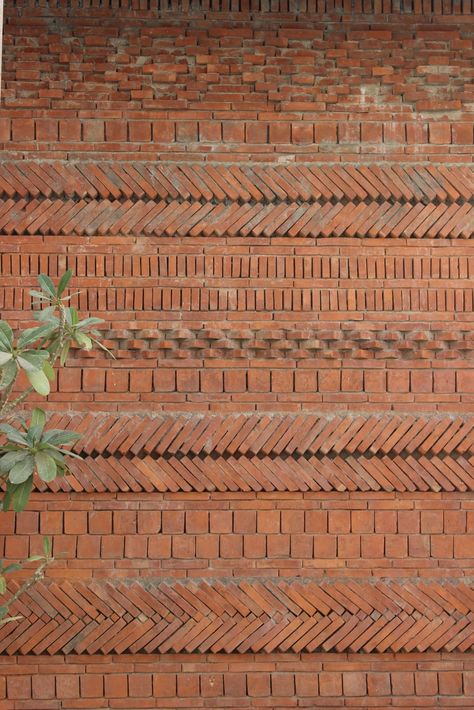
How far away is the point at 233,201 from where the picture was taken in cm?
604

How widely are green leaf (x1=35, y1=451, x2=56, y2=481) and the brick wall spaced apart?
114 centimetres

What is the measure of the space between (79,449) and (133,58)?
2657 mm

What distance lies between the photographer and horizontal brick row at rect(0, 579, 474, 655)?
18.7ft

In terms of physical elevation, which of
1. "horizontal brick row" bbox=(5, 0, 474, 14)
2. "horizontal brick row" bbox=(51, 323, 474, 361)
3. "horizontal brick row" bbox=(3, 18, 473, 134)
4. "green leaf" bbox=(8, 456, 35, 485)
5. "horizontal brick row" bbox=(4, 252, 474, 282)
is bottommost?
"green leaf" bbox=(8, 456, 35, 485)

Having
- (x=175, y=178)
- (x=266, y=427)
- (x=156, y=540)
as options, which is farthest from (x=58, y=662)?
(x=175, y=178)

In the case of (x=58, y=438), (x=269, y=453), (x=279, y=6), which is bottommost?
(x=269, y=453)

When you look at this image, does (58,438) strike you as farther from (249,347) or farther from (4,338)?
(249,347)

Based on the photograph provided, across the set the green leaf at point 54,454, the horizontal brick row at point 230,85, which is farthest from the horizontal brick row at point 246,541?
the horizontal brick row at point 230,85

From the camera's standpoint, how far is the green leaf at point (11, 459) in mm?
4676

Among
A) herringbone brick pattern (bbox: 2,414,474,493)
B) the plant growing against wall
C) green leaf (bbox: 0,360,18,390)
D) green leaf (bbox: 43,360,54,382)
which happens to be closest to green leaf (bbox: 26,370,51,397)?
the plant growing against wall

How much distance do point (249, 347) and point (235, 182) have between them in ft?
3.65

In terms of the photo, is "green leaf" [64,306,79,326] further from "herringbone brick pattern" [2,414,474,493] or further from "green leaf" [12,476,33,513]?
"herringbone brick pattern" [2,414,474,493]

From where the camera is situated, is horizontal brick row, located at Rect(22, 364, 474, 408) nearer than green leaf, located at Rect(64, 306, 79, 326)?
No

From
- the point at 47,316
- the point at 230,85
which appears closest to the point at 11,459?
the point at 47,316
